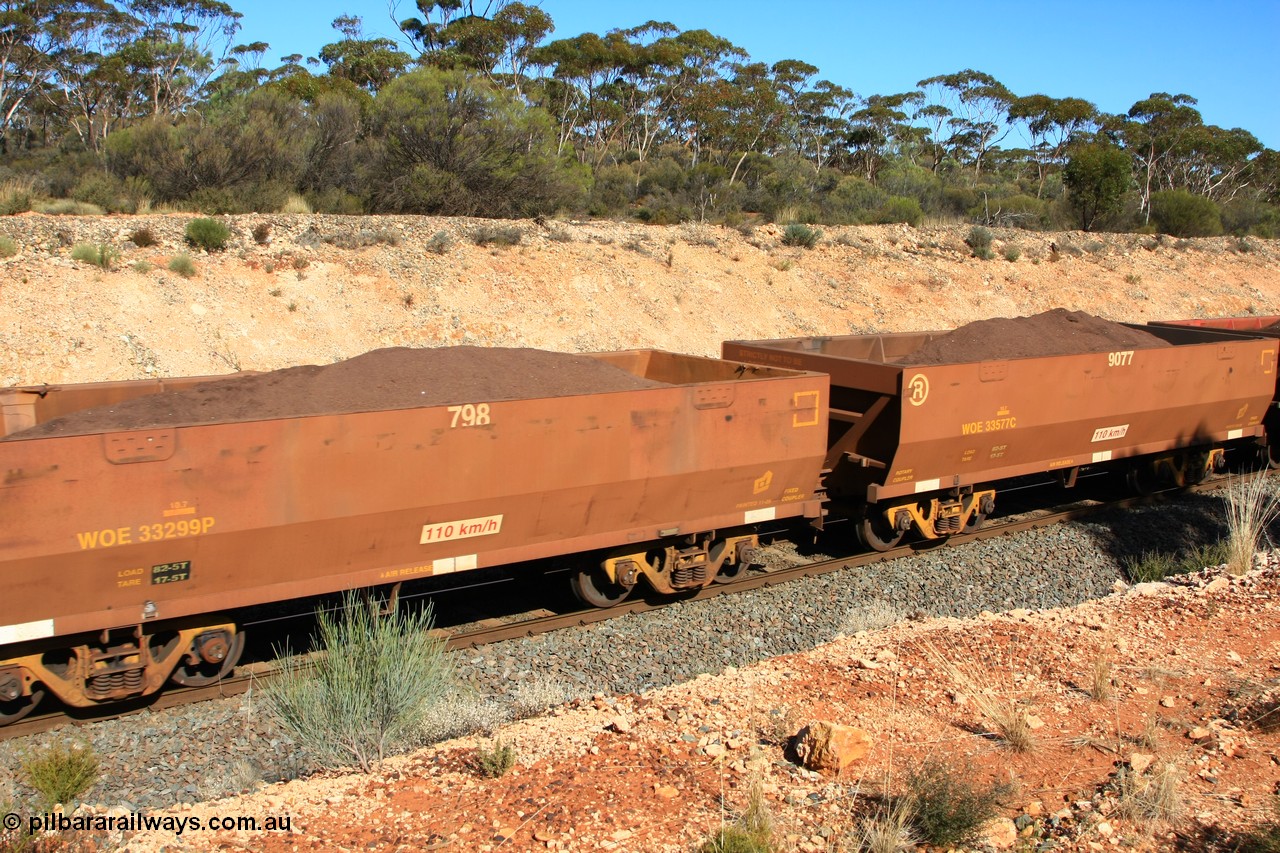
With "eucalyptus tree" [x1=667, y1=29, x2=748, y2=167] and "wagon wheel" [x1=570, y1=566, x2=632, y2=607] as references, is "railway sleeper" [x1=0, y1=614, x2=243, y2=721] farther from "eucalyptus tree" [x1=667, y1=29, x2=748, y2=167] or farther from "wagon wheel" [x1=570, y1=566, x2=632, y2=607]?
"eucalyptus tree" [x1=667, y1=29, x2=748, y2=167]

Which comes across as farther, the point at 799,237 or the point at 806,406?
the point at 799,237

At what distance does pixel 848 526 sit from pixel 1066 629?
4.21 meters

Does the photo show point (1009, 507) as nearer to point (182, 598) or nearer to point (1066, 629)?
point (1066, 629)

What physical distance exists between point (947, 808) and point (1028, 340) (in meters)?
8.50

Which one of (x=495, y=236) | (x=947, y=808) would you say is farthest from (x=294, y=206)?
(x=947, y=808)

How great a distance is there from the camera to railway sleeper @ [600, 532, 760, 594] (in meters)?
9.23

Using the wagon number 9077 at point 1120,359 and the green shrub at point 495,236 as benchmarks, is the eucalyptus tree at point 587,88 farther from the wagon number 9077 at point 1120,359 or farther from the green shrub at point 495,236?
the wagon number 9077 at point 1120,359

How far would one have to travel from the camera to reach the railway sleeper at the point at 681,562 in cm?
923

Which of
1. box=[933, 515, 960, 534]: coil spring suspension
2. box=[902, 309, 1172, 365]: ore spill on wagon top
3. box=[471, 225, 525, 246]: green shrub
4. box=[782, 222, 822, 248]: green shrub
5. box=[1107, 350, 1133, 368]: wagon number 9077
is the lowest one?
box=[933, 515, 960, 534]: coil spring suspension

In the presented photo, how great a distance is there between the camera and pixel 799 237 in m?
30.6

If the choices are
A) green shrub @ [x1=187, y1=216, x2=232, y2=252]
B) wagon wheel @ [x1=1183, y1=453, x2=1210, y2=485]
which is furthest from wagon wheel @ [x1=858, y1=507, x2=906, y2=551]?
green shrub @ [x1=187, y1=216, x2=232, y2=252]

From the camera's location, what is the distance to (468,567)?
26.8 ft

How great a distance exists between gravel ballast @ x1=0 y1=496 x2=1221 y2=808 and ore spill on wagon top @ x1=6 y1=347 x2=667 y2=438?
84.6 inches

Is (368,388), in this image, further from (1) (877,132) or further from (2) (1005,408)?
(1) (877,132)
